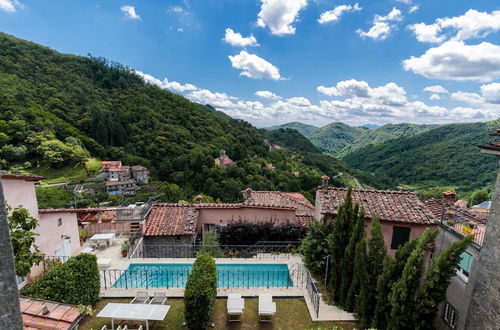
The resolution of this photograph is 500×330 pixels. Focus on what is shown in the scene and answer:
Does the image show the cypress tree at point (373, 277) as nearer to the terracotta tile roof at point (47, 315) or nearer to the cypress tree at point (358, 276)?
the cypress tree at point (358, 276)

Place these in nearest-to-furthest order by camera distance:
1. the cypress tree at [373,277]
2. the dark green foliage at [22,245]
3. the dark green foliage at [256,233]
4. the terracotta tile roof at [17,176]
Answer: the dark green foliage at [22,245], the cypress tree at [373,277], the terracotta tile roof at [17,176], the dark green foliage at [256,233]

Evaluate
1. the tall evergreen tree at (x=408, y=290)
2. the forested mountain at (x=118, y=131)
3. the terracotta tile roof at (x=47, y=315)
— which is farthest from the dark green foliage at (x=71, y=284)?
the forested mountain at (x=118, y=131)

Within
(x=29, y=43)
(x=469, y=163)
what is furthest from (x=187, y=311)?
(x=29, y=43)

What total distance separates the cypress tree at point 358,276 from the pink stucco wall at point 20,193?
13182 millimetres

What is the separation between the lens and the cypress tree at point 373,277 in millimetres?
9273

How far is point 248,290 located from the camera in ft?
38.3

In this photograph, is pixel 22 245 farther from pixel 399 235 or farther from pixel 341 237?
pixel 399 235

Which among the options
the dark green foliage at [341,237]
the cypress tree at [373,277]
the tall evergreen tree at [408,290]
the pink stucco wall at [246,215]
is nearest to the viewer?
the tall evergreen tree at [408,290]

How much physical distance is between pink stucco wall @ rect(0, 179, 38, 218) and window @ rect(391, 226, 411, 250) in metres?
17.4

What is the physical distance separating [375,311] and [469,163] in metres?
118

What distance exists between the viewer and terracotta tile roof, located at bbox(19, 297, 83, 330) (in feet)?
22.4

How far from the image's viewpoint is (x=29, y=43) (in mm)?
109375

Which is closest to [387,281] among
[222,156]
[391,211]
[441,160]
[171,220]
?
[391,211]

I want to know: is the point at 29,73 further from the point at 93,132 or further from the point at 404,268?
the point at 404,268
